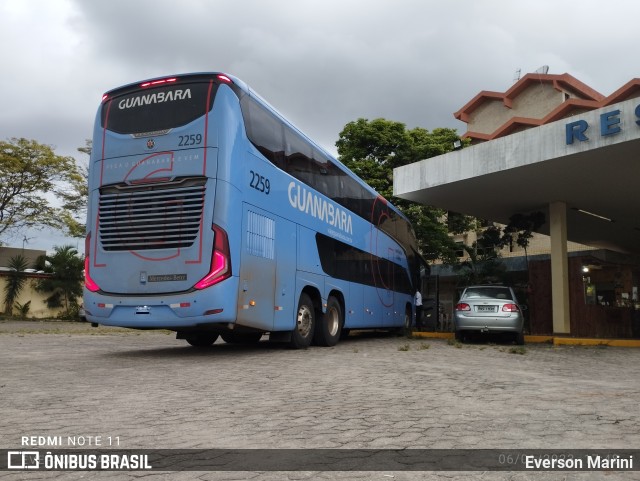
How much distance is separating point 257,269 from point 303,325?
7.69ft

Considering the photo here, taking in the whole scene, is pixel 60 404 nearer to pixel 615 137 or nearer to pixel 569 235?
pixel 615 137

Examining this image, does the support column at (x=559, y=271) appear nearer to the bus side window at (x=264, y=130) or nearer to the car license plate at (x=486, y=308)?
the car license plate at (x=486, y=308)

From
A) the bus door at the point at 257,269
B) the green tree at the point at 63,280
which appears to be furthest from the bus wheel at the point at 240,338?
the green tree at the point at 63,280

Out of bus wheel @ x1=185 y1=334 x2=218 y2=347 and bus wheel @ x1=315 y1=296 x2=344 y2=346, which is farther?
bus wheel @ x1=185 y1=334 x2=218 y2=347

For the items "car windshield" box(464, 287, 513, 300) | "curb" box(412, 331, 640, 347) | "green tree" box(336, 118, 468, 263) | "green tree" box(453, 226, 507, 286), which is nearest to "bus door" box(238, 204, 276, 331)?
"car windshield" box(464, 287, 513, 300)

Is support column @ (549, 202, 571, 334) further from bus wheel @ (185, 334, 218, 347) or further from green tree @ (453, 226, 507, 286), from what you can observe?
bus wheel @ (185, 334, 218, 347)

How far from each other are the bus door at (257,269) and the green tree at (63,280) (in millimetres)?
24553

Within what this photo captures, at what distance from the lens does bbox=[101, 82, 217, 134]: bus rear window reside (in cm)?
929

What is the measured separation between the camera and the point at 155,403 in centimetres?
536

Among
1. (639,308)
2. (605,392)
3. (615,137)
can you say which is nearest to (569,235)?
(639,308)

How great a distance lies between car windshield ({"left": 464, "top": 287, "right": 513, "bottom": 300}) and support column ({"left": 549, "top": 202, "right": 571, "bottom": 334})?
10.8 feet

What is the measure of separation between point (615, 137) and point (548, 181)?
344cm

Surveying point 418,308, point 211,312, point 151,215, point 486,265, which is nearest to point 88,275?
point 151,215

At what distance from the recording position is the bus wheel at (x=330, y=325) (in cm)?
1227
